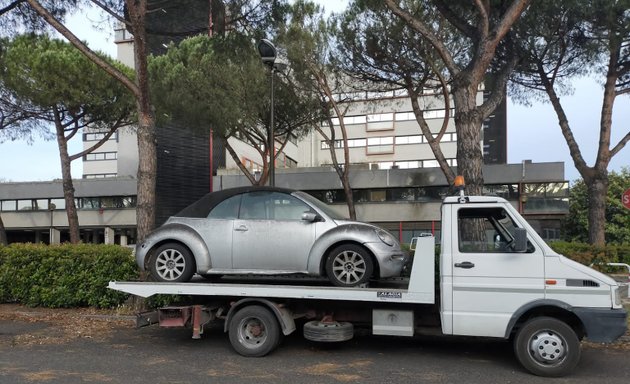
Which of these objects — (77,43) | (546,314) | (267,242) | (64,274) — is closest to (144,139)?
(77,43)

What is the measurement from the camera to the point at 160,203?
107ft

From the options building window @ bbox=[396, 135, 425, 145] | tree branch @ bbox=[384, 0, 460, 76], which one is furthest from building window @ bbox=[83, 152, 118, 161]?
tree branch @ bbox=[384, 0, 460, 76]

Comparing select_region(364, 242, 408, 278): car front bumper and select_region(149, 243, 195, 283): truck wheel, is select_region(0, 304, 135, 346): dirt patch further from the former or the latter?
select_region(364, 242, 408, 278): car front bumper

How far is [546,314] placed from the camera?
20.2 ft

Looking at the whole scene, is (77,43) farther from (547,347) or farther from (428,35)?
(547,347)

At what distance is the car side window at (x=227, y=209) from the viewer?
7281mm

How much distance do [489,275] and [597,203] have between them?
1227cm

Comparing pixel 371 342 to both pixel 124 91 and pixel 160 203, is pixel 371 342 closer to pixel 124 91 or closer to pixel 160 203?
pixel 124 91

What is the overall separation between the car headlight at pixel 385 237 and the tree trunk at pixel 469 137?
332cm

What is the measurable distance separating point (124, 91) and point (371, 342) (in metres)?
16.0

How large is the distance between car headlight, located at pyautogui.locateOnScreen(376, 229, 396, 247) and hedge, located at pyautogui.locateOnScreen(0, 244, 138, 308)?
538cm

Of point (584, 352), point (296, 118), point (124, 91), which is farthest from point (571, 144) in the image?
point (124, 91)

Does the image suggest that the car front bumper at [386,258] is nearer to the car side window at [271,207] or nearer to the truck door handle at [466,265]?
the truck door handle at [466,265]

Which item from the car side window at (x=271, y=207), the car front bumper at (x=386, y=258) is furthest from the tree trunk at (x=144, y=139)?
the car front bumper at (x=386, y=258)
